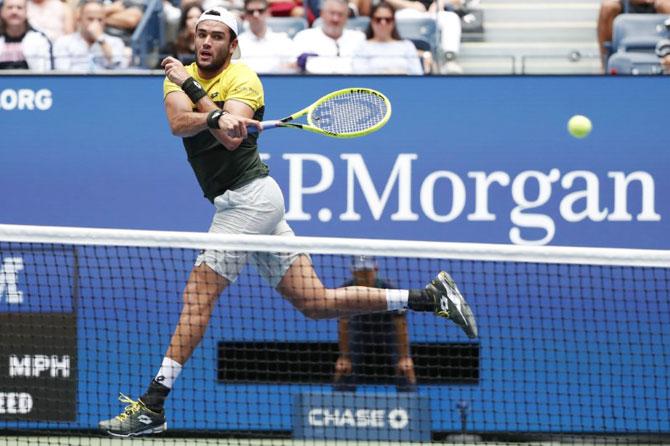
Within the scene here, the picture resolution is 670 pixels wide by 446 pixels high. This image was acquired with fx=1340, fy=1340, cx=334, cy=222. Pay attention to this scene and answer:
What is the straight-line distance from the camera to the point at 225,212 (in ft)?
21.3

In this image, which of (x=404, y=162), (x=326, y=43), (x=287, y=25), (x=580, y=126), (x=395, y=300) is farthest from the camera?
(x=287, y=25)

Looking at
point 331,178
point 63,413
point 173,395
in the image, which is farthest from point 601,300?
point 63,413

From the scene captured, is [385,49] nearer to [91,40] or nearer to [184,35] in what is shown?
[184,35]

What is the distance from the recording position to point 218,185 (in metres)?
6.42

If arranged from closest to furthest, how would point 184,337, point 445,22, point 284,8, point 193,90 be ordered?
point 193,90 < point 184,337 < point 445,22 < point 284,8

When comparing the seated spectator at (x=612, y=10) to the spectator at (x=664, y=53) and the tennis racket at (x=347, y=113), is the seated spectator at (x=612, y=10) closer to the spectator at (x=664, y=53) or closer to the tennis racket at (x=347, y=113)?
the spectator at (x=664, y=53)

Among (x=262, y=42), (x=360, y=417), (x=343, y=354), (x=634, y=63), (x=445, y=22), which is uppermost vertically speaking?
(x=445, y=22)

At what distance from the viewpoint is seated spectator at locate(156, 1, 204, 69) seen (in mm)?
9344

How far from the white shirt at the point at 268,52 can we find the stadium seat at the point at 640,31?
2237mm

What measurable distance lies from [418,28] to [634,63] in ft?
5.55

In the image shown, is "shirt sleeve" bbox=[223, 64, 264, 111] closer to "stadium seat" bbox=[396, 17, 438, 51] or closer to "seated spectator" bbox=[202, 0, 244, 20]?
"stadium seat" bbox=[396, 17, 438, 51]

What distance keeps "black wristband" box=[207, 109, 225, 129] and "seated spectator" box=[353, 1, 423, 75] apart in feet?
9.47

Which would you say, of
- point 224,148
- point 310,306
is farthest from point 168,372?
point 224,148

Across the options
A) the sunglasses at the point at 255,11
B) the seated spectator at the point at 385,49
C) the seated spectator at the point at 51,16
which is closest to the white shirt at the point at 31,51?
the seated spectator at the point at 51,16
